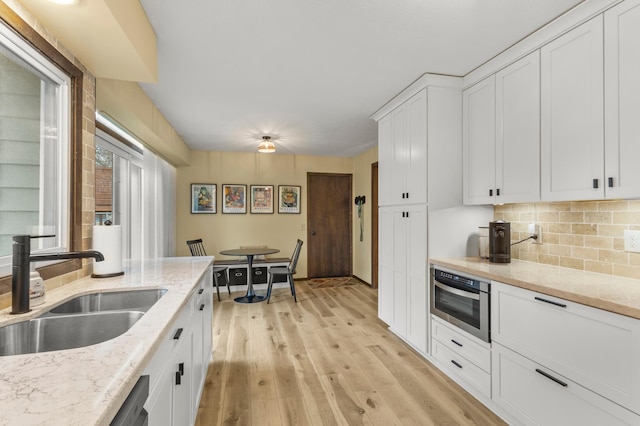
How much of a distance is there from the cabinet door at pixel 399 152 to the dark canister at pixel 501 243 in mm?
916

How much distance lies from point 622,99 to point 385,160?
2.05 metres

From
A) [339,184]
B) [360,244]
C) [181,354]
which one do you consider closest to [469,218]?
[181,354]

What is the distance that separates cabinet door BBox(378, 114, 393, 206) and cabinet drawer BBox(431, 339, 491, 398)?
1.52 meters

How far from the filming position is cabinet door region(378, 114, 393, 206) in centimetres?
344

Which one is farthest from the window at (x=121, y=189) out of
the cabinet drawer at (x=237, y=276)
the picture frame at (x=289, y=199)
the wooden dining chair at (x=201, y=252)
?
the picture frame at (x=289, y=199)

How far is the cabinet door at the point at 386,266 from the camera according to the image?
11.2ft

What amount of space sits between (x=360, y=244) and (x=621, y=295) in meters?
4.71

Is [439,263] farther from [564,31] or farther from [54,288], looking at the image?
[54,288]

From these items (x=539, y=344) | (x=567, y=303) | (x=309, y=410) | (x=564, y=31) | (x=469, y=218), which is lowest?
(x=309, y=410)

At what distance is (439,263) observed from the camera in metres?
2.63

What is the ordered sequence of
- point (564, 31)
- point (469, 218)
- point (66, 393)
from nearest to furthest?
point (66, 393), point (564, 31), point (469, 218)

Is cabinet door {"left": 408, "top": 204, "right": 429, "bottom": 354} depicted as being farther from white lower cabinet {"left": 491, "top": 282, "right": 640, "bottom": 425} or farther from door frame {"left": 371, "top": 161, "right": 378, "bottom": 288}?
door frame {"left": 371, "top": 161, "right": 378, "bottom": 288}

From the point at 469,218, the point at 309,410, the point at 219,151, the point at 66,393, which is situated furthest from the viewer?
the point at 219,151

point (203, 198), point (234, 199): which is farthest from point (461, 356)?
point (203, 198)
